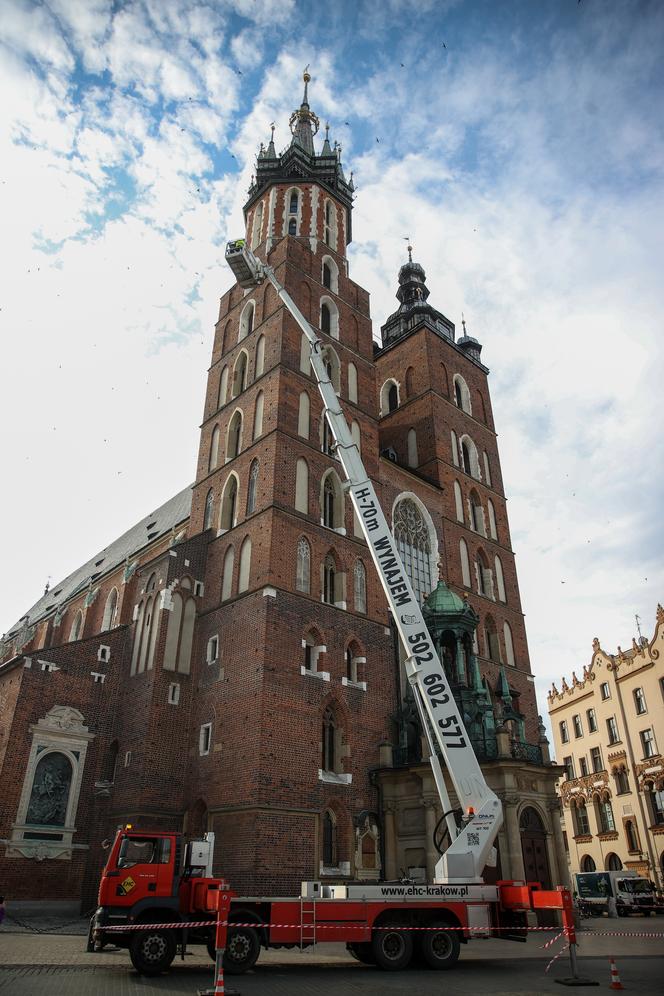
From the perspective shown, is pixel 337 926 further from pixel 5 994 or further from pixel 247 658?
pixel 247 658

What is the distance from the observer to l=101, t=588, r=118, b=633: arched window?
36.3 meters

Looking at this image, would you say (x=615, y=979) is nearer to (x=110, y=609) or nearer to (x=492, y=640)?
(x=492, y=640)

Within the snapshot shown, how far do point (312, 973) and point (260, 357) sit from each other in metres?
21.2

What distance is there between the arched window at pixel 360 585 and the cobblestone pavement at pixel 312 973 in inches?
432

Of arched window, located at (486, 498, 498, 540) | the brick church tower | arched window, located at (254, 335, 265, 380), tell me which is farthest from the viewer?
arched window, located at (486, 498, 498, 540)

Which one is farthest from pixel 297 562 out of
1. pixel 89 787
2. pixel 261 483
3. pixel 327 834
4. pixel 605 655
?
pixel 605 655

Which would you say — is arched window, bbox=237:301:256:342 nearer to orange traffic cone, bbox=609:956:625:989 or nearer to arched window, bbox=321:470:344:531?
arched window, bbox=321:470:344:531

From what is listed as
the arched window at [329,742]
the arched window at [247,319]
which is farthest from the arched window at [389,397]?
the arched window at [329,742]

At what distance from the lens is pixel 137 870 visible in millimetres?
11977

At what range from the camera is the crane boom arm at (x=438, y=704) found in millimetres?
13219

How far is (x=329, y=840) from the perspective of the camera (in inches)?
807

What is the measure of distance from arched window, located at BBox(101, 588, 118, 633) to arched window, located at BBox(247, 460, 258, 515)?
14549 mm

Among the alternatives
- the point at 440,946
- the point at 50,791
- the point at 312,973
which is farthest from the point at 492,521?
the point at 312,973

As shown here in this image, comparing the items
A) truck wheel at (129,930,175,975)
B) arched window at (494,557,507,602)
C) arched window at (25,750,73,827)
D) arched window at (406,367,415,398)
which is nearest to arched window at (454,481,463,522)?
arched window at (494,557,507,602)
